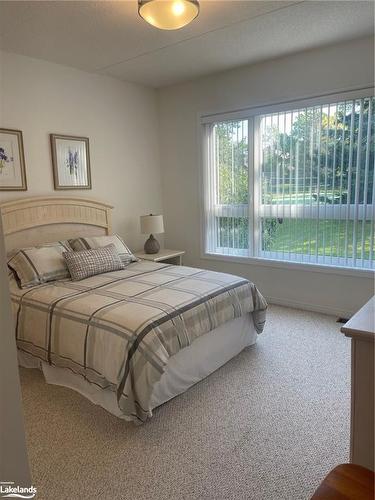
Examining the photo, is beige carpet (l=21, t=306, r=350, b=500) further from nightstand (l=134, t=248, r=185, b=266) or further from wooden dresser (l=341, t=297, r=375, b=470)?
nightstand (l=134, t=248, r=185, b=266)

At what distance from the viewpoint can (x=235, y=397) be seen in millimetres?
2355

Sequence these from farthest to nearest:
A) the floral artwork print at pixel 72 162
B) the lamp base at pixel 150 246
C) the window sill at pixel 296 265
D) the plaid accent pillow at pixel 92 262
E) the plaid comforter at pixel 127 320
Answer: the lamp base at pixel 150 246 → the floral artwork print at pixel 72 162 → the window sill at pixel 296 265 → the plaid accent pillow at pixel 92 262 → the plaid comforter at pixel 127 320

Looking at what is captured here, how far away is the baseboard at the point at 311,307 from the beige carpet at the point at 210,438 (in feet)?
2.98

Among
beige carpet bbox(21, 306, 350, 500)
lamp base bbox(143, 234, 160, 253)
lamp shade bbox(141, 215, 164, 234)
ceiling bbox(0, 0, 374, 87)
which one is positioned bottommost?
beige carpet bbox(21, 306, 350, 500)

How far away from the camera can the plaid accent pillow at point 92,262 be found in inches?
121

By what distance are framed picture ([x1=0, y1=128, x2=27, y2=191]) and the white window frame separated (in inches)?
80.1

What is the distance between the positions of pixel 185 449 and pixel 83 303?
113 cm

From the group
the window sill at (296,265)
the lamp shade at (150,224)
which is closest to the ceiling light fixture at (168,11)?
the lamp shade at (150,224)

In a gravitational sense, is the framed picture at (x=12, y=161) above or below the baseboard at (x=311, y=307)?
above

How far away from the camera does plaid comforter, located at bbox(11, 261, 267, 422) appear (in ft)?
6.66

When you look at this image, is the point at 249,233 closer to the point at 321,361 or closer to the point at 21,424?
the point at 321,361

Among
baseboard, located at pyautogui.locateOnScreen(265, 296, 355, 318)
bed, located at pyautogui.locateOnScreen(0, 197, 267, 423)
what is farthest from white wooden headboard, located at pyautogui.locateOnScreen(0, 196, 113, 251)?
baseboard, located at pyautogui.locateOnScreen(265, 296, 355, 318)

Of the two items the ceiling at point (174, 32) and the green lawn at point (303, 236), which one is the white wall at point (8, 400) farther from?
the green lawn at point (303, 236)

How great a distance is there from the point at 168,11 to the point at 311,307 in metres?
3.03
